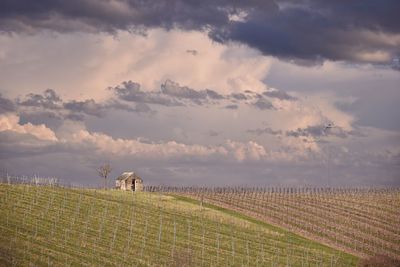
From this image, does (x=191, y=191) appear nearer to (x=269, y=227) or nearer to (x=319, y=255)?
(x=269, y=227)

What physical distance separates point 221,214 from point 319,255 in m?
24.3

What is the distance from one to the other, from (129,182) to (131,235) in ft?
207

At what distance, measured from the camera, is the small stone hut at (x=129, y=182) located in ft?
445

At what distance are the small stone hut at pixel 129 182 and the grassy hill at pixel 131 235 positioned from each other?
30808 millimetres

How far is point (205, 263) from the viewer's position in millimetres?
65938

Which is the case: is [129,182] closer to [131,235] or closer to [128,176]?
[128,176]

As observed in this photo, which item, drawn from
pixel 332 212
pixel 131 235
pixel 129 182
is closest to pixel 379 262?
pixel 131 235

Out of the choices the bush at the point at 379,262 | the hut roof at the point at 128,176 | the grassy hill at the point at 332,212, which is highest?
the hut roof at the point at 128,176

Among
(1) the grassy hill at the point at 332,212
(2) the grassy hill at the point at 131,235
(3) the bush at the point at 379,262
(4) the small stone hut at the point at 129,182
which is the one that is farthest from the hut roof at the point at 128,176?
(3) the bush at the point at 379,262

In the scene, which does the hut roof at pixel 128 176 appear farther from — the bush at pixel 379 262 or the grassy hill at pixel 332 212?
the bush at pixel 379 262

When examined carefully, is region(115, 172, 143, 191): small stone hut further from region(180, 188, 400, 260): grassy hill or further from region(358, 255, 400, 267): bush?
region(358, 255, 400, 267): bush

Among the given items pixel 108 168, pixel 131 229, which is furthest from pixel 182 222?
pixel 108 168

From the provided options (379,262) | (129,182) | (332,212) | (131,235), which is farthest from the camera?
(129,182)

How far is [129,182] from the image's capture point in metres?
136
